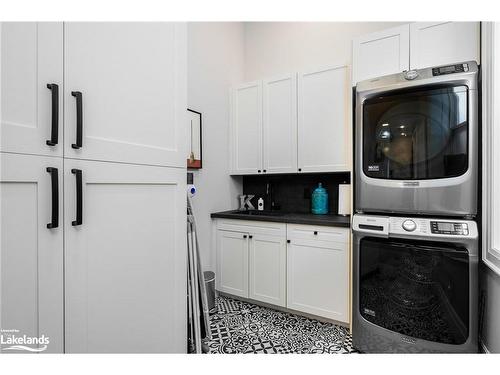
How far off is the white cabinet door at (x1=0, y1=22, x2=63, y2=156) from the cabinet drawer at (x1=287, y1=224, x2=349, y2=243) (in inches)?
73.4

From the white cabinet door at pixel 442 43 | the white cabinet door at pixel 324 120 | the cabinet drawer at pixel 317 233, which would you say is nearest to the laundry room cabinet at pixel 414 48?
the white cabinet door at pixel 442 43

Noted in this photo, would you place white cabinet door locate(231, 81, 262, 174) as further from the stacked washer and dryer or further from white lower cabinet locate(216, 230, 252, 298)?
the stacked washer and dryer

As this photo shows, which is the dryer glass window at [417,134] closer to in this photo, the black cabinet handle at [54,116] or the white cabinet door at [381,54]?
the white cabinet door at [381,54]

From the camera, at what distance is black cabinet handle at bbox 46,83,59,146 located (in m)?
0.82

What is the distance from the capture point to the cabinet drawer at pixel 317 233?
2125mm

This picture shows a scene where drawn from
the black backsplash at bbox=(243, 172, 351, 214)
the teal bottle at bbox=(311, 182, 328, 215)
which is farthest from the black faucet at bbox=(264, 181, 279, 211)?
the teal bottle at bbox=(311, 182, 328, 215)

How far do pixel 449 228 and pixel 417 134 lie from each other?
58 centimetres

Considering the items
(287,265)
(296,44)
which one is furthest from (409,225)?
(296,44)

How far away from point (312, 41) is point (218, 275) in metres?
2.72

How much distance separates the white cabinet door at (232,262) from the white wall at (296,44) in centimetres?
181

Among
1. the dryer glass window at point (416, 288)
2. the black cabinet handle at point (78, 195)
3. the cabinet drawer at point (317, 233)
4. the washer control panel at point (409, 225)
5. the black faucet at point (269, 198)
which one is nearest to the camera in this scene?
the black cabinet handle at point (78, 195)

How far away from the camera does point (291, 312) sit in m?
2.40
